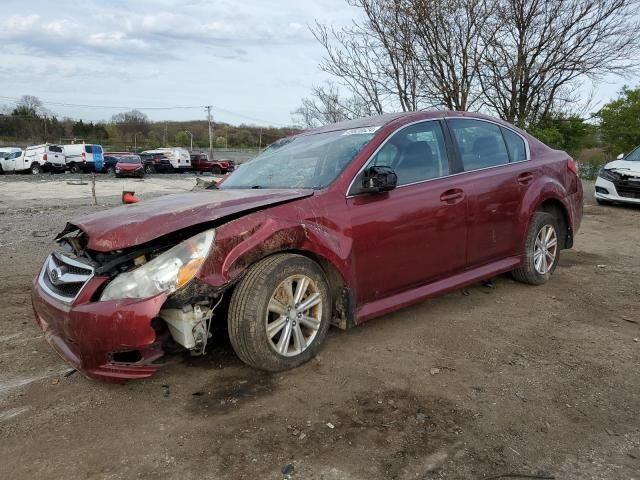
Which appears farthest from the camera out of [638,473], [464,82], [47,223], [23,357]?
[464,82]

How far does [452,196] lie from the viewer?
13.0 feet

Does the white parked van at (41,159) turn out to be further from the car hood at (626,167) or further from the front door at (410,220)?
the front door at (410,220)

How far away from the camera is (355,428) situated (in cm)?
260

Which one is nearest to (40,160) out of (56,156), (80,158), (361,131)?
(56,156)

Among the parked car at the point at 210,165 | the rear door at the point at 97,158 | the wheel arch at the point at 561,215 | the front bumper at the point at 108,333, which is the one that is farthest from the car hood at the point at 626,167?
the rear door at the point at 97,158

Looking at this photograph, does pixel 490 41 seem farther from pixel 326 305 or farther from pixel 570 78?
pixel 326 305

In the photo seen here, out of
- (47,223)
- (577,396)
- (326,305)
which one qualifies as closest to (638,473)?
(577,396)

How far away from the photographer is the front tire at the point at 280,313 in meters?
2.96

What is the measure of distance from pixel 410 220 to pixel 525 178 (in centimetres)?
160

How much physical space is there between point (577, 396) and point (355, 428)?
4.27 feet

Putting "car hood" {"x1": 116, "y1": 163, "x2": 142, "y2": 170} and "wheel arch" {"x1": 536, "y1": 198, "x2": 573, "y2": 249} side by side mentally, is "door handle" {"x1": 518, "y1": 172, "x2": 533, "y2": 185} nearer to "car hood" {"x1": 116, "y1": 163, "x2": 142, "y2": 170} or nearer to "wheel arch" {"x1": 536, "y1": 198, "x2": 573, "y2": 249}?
"wheel arch" {"x1": 536, "y1": 198, "x2": 573, "y2": 249}

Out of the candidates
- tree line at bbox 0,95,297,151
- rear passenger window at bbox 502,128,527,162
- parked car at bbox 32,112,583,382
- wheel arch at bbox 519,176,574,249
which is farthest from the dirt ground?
tree line at bbox 0,95,297,151

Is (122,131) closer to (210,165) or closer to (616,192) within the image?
(210,165)

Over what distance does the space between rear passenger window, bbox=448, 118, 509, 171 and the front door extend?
0.68ft
